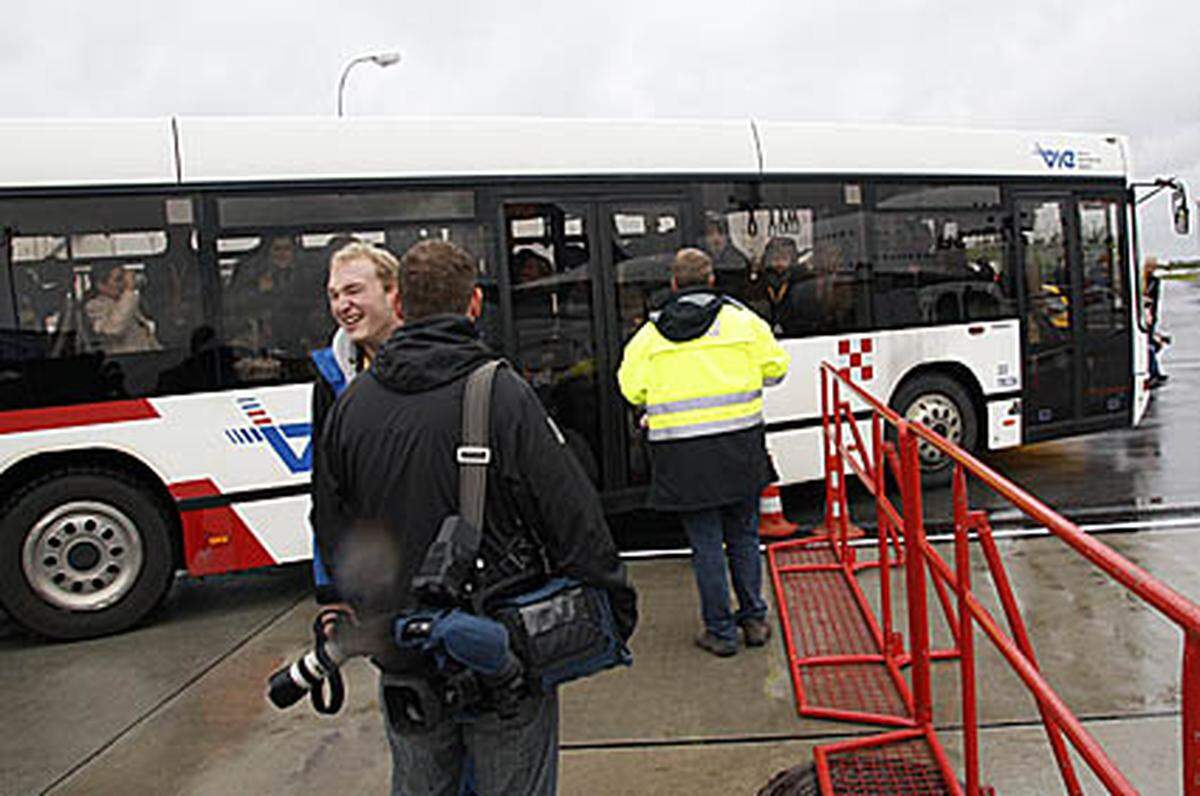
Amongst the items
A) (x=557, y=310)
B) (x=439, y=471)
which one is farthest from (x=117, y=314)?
(x=439, y=471)

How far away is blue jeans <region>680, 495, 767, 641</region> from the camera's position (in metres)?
4.86

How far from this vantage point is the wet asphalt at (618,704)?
12.8 feet

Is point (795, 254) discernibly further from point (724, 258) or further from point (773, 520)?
point (773, 520)

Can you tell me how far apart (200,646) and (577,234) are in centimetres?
338

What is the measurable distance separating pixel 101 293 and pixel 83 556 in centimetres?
148

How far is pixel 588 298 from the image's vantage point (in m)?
7.02

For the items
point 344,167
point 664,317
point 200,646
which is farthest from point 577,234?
point 200,646

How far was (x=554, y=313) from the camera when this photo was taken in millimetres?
6922

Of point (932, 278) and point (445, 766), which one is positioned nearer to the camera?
point (445, 766)

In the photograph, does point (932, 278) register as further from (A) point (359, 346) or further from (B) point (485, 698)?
(B) point (485, 698)

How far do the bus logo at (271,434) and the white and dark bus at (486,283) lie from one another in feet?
0.04

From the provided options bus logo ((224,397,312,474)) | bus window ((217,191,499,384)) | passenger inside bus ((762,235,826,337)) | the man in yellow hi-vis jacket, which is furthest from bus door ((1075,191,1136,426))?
bus logo ((224,397,312,474))

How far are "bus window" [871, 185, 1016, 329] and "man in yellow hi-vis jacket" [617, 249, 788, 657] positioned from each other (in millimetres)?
3427

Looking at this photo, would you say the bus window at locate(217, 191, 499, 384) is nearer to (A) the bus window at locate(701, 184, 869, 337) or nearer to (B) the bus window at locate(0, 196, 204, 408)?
(B) the bus window at locate(0, 196, 204, 408)
